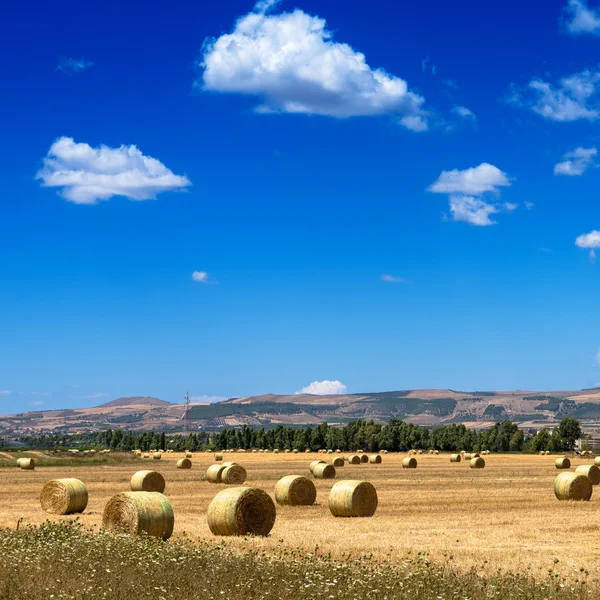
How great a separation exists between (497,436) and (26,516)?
337ft

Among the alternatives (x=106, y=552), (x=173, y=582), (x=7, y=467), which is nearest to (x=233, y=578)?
(x=173, y=582)

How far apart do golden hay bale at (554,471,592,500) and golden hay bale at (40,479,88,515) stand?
17799mm

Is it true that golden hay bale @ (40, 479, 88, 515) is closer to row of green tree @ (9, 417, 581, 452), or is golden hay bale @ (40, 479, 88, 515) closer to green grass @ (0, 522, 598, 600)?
green grass @ (0, 522, 598, 600)

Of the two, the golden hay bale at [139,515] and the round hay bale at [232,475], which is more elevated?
the golden hay bale at [139,515]

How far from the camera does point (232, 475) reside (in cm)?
4703

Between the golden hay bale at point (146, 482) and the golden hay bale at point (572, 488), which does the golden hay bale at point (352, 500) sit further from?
the golden hay bale at point (146, 482)

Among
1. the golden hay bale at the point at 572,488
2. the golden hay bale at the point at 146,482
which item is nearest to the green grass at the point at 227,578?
the golden hay bale at the point at 572,488

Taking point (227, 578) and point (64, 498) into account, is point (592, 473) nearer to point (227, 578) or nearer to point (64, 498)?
point (64, 498)

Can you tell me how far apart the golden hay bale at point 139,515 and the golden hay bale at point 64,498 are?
774 cm

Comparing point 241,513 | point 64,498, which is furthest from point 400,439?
point 241,513

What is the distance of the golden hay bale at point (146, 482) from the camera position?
1501 inches

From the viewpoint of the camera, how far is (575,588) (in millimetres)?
15164

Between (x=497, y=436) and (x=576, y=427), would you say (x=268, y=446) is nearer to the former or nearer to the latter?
(x=497, y=436)

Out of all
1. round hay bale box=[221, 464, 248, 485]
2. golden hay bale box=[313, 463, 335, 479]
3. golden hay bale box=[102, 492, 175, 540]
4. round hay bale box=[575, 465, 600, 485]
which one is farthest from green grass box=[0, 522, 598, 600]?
golden hay bale box=[313, 463, 335, 479]
